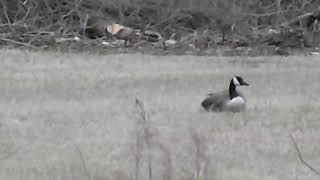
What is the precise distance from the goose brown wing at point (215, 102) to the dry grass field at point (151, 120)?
174 millimetres

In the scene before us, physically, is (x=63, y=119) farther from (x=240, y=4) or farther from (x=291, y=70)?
(x=240, y=4)

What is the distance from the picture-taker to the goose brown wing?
10820 millimetres

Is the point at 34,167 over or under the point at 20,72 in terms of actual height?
over

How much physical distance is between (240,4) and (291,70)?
8346 millimetres

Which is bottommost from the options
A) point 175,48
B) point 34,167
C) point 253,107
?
point 175,48

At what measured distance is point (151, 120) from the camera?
1009cm

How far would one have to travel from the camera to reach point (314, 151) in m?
8.26

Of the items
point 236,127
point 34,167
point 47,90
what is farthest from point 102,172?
point 47,90

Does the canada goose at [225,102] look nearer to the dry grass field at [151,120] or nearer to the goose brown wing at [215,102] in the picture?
the goose brown wing at [215,102]

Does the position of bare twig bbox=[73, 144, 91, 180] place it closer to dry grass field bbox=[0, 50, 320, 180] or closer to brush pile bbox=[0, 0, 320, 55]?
dry grass field bbox=[0, 50, 320, 180]

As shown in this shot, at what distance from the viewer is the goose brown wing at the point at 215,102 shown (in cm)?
1082

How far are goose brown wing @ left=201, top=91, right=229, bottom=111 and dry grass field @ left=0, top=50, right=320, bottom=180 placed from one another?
0.57 feet

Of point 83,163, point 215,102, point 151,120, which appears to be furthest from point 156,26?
point 83,163

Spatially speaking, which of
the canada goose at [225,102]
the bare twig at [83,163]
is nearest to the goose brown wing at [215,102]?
the canada goose at [225,102]
